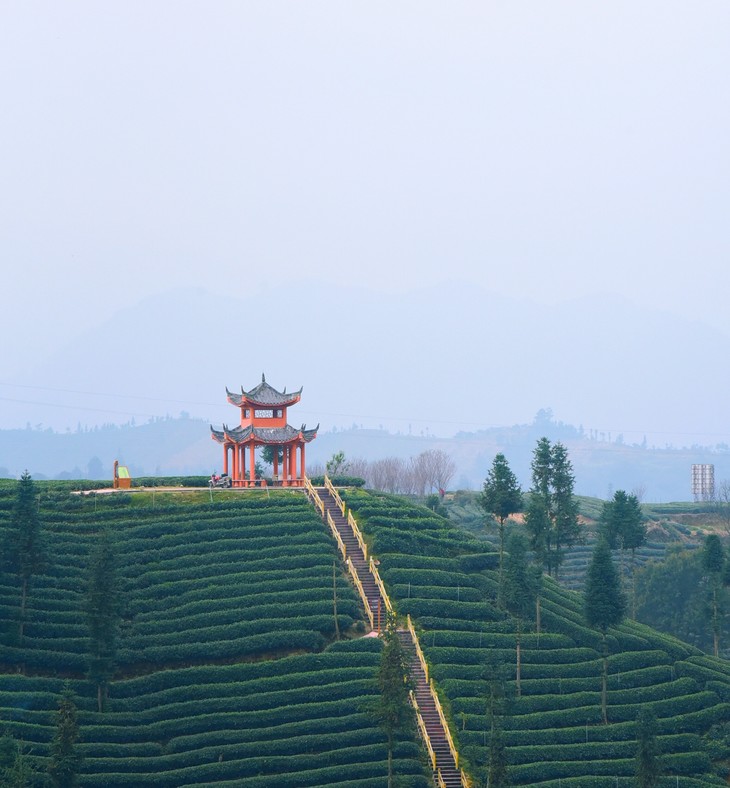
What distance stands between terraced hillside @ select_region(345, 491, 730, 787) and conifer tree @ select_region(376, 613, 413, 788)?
414cm

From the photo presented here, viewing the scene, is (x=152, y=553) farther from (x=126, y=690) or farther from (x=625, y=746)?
(x=625, y=746)

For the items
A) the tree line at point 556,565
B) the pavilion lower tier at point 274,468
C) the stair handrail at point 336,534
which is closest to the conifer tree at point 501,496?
the tree line at point 556,565

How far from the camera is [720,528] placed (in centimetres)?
10000

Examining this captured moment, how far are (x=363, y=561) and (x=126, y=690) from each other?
15298 mm

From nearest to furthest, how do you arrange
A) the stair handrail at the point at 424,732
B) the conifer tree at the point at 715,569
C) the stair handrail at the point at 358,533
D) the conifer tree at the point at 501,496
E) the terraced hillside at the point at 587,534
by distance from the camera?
the stair handrail at the point at 424,732 < the conifer tree at the point at 501,496 < the stair handrail at the point at 358,533 < the conifer tree at the point at 715,569 < the terraced hillside at the point at 587,534

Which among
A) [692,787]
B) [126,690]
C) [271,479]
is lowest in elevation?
[692,787]

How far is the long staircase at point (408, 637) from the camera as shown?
48.0 meters

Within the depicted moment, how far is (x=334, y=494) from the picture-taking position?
71500mm

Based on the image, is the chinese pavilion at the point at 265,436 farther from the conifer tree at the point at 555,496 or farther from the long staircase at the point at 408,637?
the conifer tree at the point at 555,496

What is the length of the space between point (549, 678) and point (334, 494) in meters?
21.1

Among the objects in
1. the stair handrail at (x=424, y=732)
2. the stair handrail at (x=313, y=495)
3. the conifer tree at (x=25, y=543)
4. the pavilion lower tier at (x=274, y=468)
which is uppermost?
the pavilion lower tier at (x=274, y=468)

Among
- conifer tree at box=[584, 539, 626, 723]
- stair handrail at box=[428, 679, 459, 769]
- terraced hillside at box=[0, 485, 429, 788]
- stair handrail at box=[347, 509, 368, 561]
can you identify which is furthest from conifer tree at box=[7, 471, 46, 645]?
conifer tree at box=[584, 539, 626, 723]

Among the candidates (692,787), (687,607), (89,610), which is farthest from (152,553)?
(687,607)

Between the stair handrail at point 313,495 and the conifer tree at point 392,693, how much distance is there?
2294 cm
